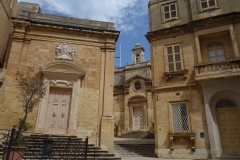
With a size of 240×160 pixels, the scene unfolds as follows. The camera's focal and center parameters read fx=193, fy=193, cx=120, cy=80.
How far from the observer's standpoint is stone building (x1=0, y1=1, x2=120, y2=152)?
9766mm

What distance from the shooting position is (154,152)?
12469 millimetres

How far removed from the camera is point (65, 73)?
34.3ft

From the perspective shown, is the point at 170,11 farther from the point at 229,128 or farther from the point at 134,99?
the point at 134,99

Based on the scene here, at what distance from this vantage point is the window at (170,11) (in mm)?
14250

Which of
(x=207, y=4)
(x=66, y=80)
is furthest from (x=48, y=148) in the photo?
(x=207, y=4)

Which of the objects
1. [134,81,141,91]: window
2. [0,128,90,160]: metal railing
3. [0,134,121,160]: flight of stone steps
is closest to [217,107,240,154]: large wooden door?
[0,134,121,160]: flight of stone steps

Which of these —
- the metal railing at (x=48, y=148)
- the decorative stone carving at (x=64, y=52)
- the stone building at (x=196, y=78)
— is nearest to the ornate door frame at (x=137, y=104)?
the stone building at (x=196, y=78)

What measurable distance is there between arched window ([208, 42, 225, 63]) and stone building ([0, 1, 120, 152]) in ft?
20.7

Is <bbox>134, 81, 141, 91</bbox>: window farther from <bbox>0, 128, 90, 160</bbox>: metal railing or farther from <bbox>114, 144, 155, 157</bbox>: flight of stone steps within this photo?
<bbox>0, 128, 90, 160</bbox>: metal railing

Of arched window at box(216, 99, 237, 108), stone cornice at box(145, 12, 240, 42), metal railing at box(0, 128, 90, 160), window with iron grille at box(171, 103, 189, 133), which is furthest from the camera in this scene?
stone cornice at box(145, 12, 240, 42)

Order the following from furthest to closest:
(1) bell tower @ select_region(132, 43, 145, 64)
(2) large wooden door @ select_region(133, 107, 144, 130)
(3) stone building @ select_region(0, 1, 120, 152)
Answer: (1) bell tower @ select_region(132, 43, 145, 64) → (2) large wooden door @ select_region(133, 107, 144, 130) → (3) stone building @ select_region(0, 1, 120, 152)

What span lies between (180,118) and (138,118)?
43.7 ft

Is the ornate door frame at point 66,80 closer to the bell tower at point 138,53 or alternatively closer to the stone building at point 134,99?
the stone building at point 134,99

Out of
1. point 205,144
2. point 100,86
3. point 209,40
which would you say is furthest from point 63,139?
point 209,40
